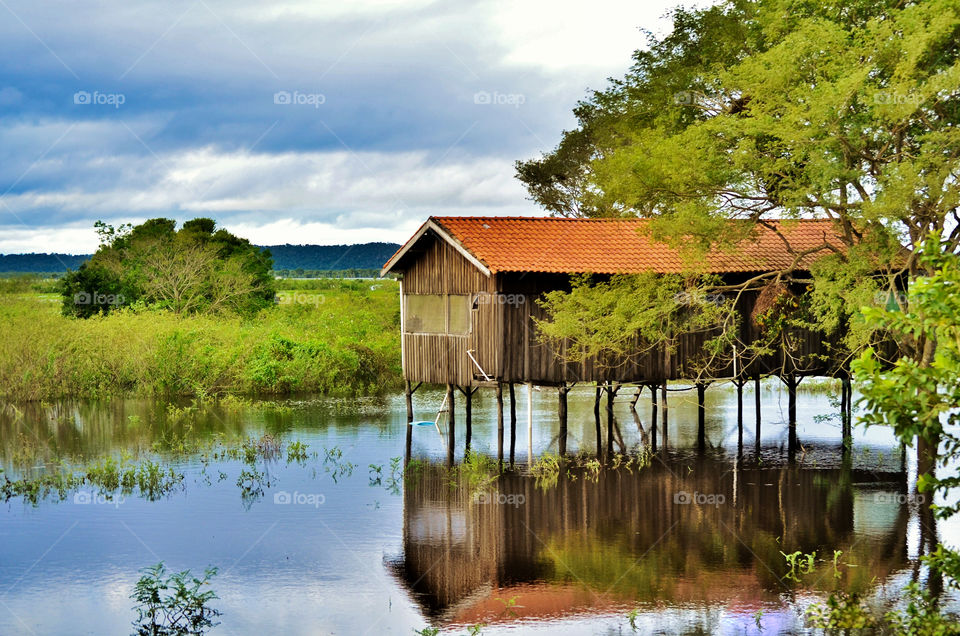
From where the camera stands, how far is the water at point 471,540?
501 inches

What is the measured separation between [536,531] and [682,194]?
26.7ft

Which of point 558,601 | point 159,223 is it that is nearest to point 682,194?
point 558,601

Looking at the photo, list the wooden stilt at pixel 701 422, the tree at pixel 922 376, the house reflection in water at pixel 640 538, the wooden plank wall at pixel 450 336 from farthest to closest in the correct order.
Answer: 1. the wooden stilt at pixel 701 422
2. the wooden plank wall at pixel 450 336
3. the house reflection in water at pixel 640 538
4. the tree at pixel 922 376

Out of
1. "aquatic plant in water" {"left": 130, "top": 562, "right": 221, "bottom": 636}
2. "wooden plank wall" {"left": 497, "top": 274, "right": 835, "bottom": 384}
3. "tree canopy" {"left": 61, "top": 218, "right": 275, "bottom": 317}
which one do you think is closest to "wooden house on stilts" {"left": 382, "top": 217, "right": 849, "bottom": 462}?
"wooden plank wall" {"left": 497, "top": 274, "right": 835, "bottom": 384}

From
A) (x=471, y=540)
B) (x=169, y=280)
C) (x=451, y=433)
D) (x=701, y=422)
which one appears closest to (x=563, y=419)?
(x=451, y=433)

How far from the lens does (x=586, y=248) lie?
2417 cm

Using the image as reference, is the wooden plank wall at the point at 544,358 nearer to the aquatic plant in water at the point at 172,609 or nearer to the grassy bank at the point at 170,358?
the aquatic plant in water at the point at 172,609

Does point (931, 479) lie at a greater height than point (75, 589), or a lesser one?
greater

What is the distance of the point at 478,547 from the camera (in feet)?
51.6

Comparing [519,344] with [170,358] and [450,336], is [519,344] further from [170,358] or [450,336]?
[170,358]

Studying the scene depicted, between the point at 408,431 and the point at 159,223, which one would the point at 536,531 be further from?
the point at 159,223

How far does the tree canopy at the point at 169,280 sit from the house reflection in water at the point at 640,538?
25.4 m

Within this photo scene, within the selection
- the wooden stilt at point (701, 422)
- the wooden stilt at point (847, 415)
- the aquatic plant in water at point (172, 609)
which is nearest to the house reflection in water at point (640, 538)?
the aquatic plant in water at point (172, 609)

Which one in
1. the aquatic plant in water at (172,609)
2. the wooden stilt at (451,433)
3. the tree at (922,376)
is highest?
the tree at (922,376)
